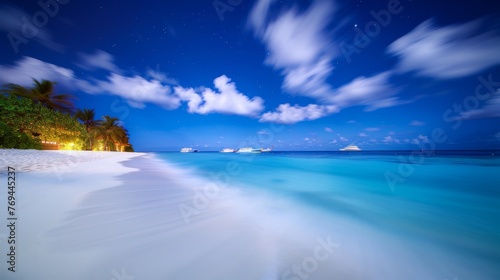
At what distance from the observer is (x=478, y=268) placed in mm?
2848

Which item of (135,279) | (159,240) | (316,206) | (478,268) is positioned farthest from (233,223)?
(478,268)

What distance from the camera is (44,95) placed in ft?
85.0

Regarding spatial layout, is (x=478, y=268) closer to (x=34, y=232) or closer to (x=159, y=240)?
(x=159, y=240)

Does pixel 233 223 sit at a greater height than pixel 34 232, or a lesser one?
lesser

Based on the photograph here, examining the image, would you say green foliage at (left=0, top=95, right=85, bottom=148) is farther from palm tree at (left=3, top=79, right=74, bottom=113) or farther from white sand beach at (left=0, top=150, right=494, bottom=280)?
white sand beach at (left=0, top=150, right=494, bottom=280)

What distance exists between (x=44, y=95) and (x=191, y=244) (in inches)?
1512

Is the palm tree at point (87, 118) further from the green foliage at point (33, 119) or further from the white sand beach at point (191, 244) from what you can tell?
the white sand beach at point (191, 244)

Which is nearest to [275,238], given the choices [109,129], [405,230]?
[405,230]

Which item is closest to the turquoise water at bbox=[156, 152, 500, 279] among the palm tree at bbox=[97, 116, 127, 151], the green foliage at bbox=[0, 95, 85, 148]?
the green foliage at bbox=[0, 95, 85, 148]

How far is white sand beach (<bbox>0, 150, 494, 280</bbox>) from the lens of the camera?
2186mm

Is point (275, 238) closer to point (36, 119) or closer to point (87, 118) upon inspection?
point (36, 119)

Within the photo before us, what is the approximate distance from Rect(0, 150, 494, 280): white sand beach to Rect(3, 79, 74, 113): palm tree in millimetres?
32659

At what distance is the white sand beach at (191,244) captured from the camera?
219 centimetres

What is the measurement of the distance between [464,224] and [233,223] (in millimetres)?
5972
